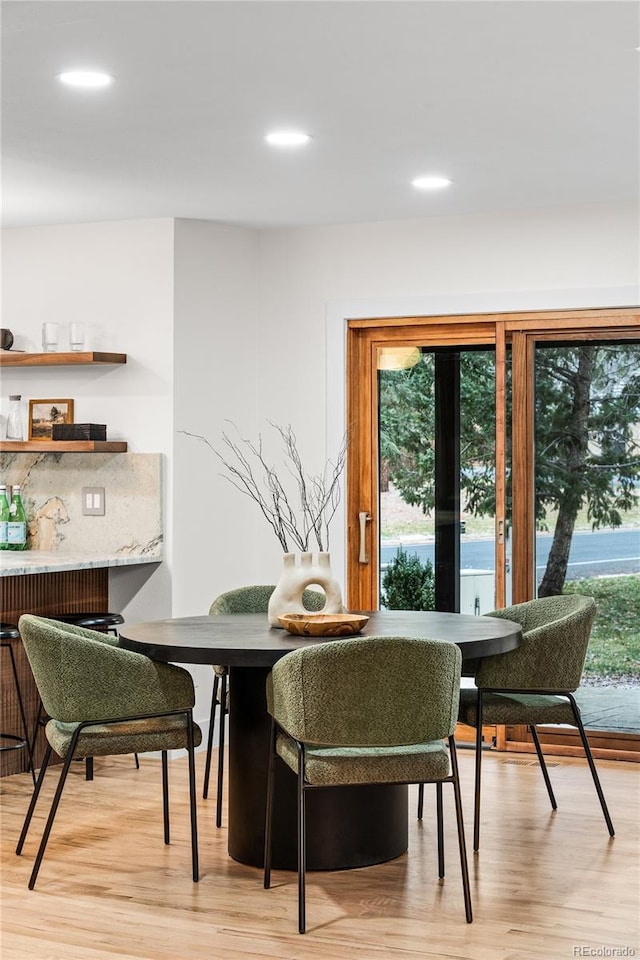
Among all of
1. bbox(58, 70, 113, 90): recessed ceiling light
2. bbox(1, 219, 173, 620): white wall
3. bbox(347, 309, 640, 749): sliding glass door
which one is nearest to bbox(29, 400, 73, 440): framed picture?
bbox(1, 219, 173, 620): white wall

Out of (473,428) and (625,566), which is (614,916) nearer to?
(625,566)

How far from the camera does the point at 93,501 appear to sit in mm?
6004

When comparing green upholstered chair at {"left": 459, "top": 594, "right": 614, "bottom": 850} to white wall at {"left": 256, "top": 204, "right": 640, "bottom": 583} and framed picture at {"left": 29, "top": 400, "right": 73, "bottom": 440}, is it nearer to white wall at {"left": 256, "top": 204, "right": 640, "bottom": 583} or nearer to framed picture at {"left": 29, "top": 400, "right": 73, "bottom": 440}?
white wall at {"left": 256, "top": 204, "right": 640, "bottom": 583}

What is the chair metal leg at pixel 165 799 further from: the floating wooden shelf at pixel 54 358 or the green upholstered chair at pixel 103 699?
the floating wooden shelf at pixel 54 358

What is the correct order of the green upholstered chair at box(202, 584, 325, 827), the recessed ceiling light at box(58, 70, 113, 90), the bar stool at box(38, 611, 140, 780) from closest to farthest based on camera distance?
the recessed ceiling light at box(58, 70, 113, 90) < the green upholstered chair at box(202, 584, 325, 827) < the bar stool at box(38, 611, 140, 780)

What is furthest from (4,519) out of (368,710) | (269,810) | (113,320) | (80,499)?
(368,710)

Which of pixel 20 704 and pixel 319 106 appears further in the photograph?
pixel 20 704

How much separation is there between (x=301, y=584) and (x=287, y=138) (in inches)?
62.0

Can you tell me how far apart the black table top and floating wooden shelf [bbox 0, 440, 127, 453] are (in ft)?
4.96

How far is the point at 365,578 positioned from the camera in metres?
6.23

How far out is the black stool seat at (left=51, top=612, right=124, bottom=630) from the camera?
5340 mm

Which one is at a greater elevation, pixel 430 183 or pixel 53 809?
pixel 430 183

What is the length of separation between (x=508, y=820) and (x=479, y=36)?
2.80 meters

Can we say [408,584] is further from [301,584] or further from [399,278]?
[301,584]
